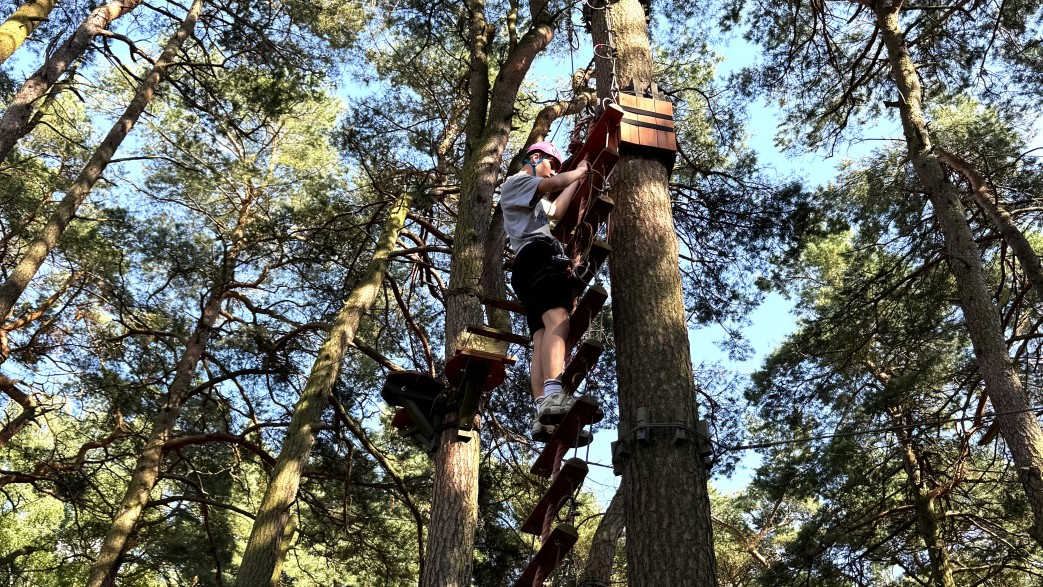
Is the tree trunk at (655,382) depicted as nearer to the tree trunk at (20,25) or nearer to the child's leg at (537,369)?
the child's leg at (537,369)

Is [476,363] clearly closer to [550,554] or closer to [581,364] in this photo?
[581,364]

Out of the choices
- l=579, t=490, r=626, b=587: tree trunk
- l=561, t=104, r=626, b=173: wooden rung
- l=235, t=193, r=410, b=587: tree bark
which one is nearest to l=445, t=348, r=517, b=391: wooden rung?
l=561, t=104, r=626, b=173: wooden rung

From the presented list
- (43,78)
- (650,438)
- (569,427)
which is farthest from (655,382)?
(43,78)

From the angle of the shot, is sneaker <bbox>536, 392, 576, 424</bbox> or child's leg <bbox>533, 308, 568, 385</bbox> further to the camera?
child's leg <bbox>533, 308, 568, 385</bbox>

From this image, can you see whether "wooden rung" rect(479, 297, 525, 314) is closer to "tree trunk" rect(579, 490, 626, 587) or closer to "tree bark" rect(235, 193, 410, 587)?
"tree bark" rect(235, 193, 410, 587)

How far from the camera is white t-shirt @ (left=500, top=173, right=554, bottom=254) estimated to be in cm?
405

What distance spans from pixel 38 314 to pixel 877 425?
30.2 feet

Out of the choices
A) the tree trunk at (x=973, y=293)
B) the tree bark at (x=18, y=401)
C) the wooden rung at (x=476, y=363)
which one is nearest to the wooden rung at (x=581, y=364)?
the wooden rung at (x=476, y=363)

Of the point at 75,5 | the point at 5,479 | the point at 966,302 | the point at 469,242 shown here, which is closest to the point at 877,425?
the point at 966,302

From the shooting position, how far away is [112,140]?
7.75m

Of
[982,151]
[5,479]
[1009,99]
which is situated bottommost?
[5,479]

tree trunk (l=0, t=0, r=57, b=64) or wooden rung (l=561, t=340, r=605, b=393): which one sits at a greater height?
tree trunk (l=0, t=0, r=57, b=64)

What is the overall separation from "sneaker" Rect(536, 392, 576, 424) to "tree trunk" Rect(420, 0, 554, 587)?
1127mm

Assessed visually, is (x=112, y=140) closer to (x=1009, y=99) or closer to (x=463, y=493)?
(x=463, y=493)
